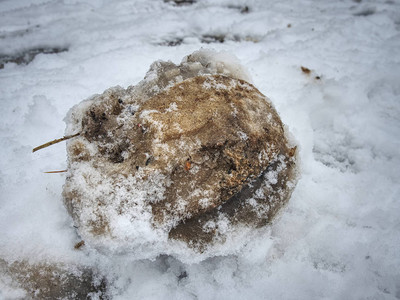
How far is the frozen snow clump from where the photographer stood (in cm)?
127

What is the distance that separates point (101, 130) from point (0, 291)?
0.94 m

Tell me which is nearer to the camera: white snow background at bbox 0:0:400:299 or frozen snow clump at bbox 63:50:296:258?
frozen snow clump at bbox 63:50:296:258

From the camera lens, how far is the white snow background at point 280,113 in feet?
5.16

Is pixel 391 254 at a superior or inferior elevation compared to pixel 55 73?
inferior

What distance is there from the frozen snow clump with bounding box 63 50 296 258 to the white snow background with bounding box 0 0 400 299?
0.93ft

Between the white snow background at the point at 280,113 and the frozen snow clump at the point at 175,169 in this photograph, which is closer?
the frozen snow clump at the point at 175,169

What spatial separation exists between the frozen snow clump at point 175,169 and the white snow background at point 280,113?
0.93 feet

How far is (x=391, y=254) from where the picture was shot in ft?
5.43

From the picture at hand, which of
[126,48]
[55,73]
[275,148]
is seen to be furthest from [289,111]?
[55,73]

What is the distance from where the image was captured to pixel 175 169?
4.28 ft

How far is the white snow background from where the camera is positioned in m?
1.57

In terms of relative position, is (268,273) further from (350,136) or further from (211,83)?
(350,136)

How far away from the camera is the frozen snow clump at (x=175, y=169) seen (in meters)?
1.27

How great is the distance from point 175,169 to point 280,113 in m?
1.25
